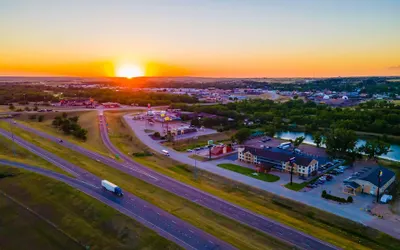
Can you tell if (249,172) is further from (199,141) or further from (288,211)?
(199,141)

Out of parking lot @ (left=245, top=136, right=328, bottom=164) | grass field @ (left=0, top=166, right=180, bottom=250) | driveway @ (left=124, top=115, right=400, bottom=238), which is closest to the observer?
grass field @ (left=0, top=166, right=180, bottom=250)

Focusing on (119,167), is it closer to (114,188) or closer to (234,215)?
(114,188)

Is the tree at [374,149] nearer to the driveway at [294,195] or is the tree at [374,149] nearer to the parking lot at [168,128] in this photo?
the driveway at [294,195]

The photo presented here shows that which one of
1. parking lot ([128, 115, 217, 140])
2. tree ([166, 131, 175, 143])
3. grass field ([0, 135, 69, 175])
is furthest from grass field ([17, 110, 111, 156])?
tree ([166, 131, 175, 143])

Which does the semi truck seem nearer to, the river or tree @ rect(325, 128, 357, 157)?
tree @ rect(325, 128, 357, 157)

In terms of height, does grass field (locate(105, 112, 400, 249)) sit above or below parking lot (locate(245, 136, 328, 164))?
above
